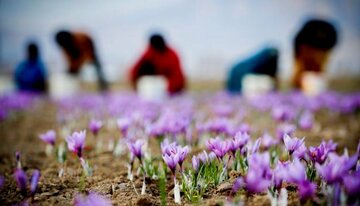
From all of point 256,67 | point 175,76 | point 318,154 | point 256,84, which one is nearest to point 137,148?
point 318,154

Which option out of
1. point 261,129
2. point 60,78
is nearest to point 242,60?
point 60,78

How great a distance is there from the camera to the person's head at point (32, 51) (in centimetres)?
1093

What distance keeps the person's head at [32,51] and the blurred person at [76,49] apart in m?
0.76

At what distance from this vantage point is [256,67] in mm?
10312

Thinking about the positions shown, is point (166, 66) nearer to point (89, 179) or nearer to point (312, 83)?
point (312, 83)

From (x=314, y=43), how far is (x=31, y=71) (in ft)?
27.5

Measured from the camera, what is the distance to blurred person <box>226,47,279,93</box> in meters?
9.97

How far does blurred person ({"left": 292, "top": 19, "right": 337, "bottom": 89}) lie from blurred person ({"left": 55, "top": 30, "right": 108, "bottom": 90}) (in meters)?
6.39

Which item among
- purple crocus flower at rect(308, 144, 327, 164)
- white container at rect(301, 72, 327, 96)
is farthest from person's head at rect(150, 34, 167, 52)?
purple crocus flower at rect(308, 144, 327, 164)

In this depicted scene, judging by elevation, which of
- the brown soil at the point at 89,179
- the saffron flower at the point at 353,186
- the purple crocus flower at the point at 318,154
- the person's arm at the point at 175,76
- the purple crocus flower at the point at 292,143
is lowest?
the brown soil at the point at 89,179

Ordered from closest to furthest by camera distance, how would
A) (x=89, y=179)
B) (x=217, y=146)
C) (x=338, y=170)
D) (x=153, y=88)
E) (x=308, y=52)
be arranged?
1. (x=338, y=170)
2. (x=217, y=146)
3. (x=89, y=179)
4. (x=153, y=88)
5. (x=308, y=52)

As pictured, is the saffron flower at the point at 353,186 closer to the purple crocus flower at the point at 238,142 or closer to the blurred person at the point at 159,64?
the purple crocus flower at the point at 238,142

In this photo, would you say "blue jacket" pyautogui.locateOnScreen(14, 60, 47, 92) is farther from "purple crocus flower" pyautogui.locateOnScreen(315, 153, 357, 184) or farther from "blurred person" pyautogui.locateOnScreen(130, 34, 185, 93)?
"purple crocus flower" pyautogui.locateOnScreen(315, 153, 357, 184)

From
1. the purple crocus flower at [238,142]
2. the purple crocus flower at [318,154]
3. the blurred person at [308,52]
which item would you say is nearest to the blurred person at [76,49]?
the blurred person at [308,52]
